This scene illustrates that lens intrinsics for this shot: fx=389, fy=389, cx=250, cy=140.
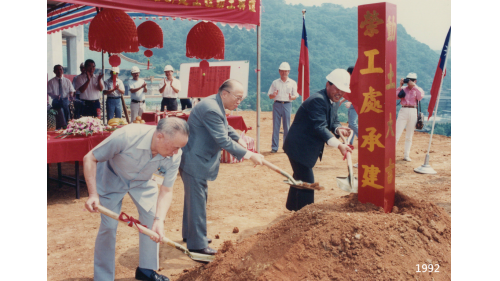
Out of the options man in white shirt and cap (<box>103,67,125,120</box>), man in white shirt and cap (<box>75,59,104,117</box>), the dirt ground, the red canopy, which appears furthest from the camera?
man in white shirt and cap (<box>103,67,125,120</box>)

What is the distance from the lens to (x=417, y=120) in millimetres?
8109

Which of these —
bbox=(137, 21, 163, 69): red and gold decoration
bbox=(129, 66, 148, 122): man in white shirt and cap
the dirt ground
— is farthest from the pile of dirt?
bbox=(129, 66, 148, 122): man in white shirt and cap

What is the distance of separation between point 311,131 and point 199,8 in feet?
11.3

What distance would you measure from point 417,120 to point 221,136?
19.4ft

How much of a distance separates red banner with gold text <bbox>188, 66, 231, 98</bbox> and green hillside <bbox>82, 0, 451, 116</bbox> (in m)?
32.6

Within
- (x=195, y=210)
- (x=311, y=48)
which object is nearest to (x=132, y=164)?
(x=195, y=210)

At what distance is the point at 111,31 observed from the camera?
6.29 m

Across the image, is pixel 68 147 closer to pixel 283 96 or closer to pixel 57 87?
pixel 57 87

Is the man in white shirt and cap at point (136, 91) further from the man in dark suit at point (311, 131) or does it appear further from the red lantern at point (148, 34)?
the man in dark suit at point (311, 131)

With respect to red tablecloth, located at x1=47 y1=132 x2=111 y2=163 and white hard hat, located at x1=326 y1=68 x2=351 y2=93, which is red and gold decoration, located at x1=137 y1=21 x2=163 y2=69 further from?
white hard hat, located at x1=326 y1=68 x2=351 y2=93

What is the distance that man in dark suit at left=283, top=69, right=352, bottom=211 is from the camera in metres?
3.95

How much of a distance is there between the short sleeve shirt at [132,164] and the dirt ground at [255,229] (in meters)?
0.82

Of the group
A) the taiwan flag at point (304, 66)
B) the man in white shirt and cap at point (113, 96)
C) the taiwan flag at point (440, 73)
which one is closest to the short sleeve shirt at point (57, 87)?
the man in white shirt and cap at point (113, 96)

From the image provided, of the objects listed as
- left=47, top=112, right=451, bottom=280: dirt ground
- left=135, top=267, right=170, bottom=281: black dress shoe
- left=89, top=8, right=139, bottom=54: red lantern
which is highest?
left=89, top=8, right=139, bottom=54: red lantern
